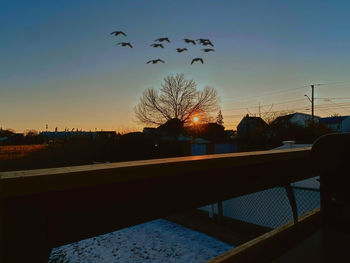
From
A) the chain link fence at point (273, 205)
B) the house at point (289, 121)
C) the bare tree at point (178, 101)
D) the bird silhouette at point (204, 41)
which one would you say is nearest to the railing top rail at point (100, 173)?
the chain link fence at point (273, 205)

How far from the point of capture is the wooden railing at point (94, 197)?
1.68ft

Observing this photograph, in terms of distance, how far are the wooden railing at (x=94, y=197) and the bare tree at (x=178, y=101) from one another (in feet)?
77.8

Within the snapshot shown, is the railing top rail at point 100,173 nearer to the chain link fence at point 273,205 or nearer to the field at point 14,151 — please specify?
the chain link fence at point 273,205

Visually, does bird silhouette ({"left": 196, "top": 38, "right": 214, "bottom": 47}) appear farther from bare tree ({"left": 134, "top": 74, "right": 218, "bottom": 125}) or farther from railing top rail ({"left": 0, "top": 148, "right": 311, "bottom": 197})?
bare tree ({"left": 134, "top": 74, "right": 218, "bottom": 125})

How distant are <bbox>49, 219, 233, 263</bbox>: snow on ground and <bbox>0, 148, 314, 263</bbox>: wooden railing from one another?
14.5ft

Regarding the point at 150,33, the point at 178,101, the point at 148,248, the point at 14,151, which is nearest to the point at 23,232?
the point at 148,248

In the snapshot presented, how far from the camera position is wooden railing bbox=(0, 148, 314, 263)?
51 cm

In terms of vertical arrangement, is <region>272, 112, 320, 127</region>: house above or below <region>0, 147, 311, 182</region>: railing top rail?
above

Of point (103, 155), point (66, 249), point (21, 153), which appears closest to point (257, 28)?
point (66, 249)

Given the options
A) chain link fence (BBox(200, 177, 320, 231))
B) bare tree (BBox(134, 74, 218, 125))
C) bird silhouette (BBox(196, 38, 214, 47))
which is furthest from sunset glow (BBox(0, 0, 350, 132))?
bare tree (BBox(134, 74, 218, 125))

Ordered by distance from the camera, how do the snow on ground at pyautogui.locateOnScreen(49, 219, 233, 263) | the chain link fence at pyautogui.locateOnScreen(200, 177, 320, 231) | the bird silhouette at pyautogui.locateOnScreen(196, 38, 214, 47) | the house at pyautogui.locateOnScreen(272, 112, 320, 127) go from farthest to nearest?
1. the house at pyautogui.locateOnScreen(272, 112, 320, 127)
2. the bird silhouette at pyautogui.locateOnScreen(196, 38, 214, 47)
3. the snow on ground at pyautogui.locateOnScreen(49, 219, 233, 263)
4. the chain link fence at pyautogui.locateOnScreen(200, 177, 320, 231)

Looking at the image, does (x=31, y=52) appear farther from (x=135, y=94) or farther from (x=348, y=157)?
(x=135, y=94)

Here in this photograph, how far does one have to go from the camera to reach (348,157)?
4.37ft

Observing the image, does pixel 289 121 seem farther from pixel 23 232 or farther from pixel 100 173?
pixel 23 232
